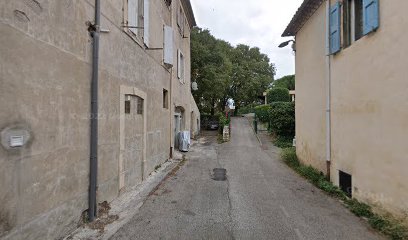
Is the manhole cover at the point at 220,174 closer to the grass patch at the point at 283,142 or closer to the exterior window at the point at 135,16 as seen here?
the exterior window at the point at 135,16

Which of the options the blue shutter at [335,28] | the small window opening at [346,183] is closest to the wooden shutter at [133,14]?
the blue shutter at [335,28]

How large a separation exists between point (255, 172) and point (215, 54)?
19.2 meters

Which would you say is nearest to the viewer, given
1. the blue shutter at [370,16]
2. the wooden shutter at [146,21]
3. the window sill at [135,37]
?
the blue shutter at [370,16]

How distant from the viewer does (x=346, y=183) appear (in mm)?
8086

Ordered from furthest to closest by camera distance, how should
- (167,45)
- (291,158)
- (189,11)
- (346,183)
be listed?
1. (189,11)
2. (291,158)
3. (167,45)
4. (346,183)

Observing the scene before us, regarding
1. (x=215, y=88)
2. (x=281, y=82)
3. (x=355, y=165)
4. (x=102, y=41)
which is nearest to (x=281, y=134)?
(x=215, y=88)

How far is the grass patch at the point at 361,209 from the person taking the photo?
17.9 feet

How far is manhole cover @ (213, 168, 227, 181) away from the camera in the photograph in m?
10.5

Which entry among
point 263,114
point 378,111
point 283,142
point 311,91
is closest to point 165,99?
point 311,91

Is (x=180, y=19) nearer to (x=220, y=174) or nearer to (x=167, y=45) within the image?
(x=167, y=45)

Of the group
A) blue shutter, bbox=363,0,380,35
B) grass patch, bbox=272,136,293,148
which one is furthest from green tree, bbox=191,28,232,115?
blue shutter, bbox=363,0,380,35

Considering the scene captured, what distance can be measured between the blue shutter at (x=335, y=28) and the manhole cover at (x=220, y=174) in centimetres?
512

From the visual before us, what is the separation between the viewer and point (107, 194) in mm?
6668

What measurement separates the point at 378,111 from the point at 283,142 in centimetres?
1468
